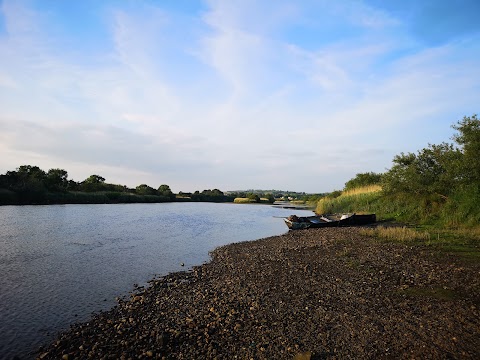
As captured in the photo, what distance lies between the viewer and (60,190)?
231 feet

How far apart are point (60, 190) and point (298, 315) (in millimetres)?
74216

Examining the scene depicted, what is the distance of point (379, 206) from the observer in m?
38.6

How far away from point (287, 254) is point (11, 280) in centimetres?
1293

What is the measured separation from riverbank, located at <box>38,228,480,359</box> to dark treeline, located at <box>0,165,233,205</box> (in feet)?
196

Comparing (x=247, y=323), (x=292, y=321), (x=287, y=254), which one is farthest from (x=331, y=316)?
(x=287, y=254)

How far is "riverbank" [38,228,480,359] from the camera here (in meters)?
6.77

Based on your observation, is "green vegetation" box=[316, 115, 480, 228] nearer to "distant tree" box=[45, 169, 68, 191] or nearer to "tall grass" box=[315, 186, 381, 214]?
"tall grass" box=[315, 186, 381, 214]

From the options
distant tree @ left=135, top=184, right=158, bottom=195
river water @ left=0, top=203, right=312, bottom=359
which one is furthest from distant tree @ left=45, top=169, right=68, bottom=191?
river water @ left=0, top=203, right=312, bottom=359

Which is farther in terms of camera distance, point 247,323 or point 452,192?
point 452,192

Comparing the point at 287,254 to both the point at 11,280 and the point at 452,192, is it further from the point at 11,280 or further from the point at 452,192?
the point at 452,192

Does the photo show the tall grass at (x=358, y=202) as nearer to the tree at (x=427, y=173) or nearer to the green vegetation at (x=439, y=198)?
the green vegetation at (x=439, y=198)

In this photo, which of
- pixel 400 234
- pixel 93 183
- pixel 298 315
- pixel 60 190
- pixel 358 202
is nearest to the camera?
pixel 298 315

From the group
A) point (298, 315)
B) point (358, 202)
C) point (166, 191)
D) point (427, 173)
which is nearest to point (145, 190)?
point (166, 191)

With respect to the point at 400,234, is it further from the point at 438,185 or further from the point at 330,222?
the point at 330,222
